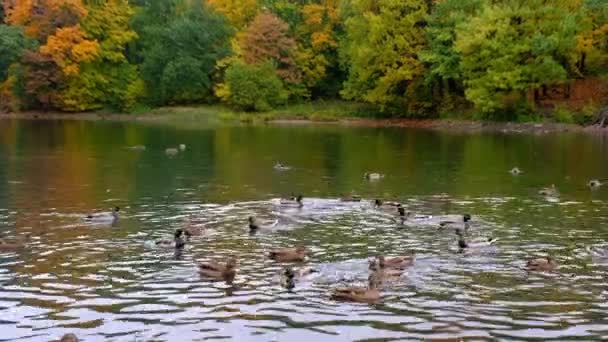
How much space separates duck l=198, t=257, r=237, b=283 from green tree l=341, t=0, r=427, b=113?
59203 millimetres

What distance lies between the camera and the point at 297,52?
297ft

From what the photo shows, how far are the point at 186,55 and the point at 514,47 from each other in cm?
3784

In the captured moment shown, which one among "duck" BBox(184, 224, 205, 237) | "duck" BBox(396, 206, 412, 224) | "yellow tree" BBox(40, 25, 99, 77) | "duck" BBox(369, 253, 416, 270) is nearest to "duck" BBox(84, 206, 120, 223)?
"duck" BBox(184, 224, 205, 237)

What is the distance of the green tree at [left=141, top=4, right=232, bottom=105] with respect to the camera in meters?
90.2

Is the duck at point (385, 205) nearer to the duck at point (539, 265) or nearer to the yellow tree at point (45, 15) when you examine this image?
the duck at point (539, 265)

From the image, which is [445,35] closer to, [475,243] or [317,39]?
[317,39]

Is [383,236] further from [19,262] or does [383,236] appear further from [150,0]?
[150,0]

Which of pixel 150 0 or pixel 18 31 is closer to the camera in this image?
pixel 18 31

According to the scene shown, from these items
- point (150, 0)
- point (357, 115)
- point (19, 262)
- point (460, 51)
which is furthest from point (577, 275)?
point (150, 0)

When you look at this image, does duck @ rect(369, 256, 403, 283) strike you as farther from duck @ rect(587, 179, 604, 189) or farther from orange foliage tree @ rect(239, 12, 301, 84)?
orange foliage tree @ rect(239, 12, 301, 84)

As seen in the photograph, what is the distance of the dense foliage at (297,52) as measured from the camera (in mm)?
70188

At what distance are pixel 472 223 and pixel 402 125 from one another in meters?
49.9

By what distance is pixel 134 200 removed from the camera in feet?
103

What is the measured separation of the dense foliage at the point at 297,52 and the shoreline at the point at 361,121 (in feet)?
5.48
